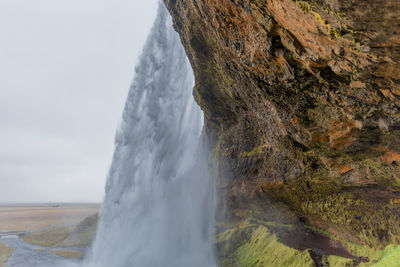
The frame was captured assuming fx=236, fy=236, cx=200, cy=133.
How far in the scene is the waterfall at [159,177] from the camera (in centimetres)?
2191

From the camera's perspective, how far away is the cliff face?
18.0 feet

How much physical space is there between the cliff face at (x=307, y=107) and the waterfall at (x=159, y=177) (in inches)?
167

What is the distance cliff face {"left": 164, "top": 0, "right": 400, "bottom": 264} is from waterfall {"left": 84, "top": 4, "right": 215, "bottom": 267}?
13.9ft

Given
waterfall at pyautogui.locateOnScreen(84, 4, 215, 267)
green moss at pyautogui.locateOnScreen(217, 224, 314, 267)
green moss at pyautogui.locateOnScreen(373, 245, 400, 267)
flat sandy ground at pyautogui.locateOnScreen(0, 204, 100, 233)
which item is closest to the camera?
green moss at pyautogui.locateOnScreen(373, 245, 400, 267)

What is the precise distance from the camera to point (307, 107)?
9.99 m

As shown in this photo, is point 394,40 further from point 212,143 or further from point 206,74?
point 212,143

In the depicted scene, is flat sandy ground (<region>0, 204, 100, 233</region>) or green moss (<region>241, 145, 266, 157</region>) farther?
flat sandy ground (<region>0, 204, 100, 233</region>)

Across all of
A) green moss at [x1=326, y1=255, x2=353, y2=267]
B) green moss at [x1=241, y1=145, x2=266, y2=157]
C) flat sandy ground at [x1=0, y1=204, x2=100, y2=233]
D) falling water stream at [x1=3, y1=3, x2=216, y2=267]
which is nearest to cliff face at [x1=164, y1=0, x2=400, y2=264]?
green moss at [x1=241, y1=145, x2=266, y2=157]

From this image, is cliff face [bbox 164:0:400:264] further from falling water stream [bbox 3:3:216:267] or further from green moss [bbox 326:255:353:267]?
falling water stream [bbox 3:3:216:267]

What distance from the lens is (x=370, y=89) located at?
22.8 ft

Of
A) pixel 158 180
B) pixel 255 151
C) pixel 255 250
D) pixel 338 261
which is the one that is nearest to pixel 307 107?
pixel 255 151

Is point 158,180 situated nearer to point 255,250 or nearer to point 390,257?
point 255,250

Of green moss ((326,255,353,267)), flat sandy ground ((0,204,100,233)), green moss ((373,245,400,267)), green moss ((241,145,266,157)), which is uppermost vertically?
green moss ((241,145,266,157))

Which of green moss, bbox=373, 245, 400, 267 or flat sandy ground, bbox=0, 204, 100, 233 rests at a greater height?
green moss, bbox=373, 245, 400, 267
